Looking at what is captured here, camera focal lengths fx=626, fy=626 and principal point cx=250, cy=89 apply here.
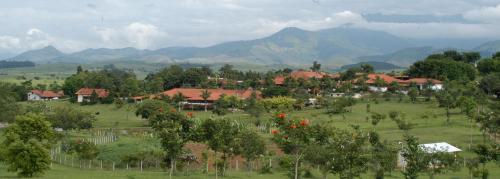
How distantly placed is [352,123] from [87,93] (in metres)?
65.6

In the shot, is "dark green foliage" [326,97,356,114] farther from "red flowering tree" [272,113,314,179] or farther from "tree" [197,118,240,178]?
"red flowering tree" [272,113,314,179]

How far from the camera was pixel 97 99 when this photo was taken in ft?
Result: 393

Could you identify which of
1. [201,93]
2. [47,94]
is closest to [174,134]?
[201,93]

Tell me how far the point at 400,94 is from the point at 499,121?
44447 mm

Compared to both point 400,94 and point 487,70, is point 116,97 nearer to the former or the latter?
point 400,94

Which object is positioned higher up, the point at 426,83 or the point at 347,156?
the point at 426,83

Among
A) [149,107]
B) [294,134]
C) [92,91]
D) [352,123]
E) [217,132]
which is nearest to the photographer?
[294,134]

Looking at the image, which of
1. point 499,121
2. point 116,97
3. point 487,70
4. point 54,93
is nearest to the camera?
point 499,121

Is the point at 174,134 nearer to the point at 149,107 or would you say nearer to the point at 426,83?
the point at 149,107

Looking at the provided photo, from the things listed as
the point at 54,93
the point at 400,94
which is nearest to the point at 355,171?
the point at 400,94

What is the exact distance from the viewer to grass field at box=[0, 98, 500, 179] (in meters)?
48.2

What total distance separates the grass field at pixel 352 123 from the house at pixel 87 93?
11.1m

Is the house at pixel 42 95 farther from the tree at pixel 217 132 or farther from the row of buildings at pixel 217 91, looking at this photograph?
the tree at pixel 217 132

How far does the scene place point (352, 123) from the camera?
80.1 m
